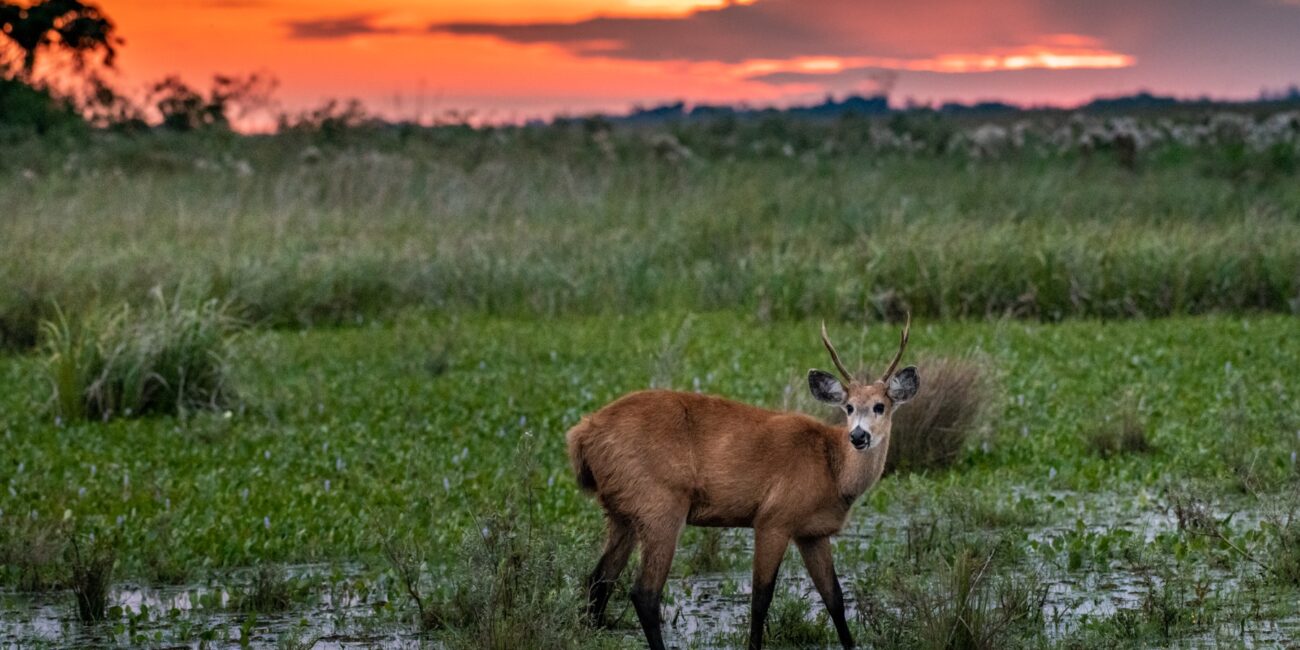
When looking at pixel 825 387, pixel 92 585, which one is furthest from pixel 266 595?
pixel 825 387

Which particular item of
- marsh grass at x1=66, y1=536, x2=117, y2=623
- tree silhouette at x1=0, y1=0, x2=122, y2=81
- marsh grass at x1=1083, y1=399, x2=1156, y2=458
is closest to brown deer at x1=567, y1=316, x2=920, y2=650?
marsh grass at x1=66, y1=536, x2=117, y2=623

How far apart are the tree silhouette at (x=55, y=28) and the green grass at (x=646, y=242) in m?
11.9

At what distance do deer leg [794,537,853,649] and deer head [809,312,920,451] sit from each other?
51 centimetres

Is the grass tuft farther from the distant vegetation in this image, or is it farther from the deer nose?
the distant vegetation

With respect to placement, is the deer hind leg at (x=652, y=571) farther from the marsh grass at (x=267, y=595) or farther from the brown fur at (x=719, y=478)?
the marsh grass at (x=267, y=595)

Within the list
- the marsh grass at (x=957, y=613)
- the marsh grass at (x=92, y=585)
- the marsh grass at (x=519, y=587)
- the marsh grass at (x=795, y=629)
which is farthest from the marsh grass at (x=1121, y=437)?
the marsh grass at (x=92, y=585)

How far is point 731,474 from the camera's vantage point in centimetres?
658

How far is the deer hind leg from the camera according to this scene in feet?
21.1

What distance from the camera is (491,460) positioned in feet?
34.9

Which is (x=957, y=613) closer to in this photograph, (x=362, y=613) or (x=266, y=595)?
(x=362, y=613)

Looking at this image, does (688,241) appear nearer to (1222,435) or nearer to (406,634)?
(1222,435)

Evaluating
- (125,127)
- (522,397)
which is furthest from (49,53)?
(522,397)

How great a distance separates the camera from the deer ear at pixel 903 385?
6492 mm

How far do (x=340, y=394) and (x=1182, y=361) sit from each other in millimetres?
7271
